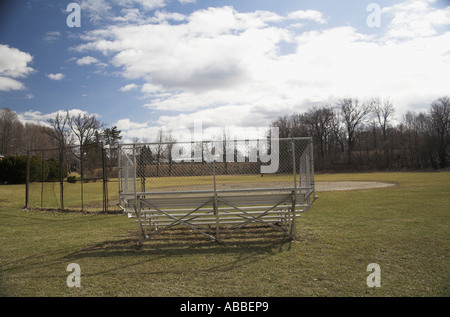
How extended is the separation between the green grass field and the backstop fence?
64cm

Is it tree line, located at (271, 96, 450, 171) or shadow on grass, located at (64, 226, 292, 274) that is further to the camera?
tree line, located at (271, 96, 450, 171)

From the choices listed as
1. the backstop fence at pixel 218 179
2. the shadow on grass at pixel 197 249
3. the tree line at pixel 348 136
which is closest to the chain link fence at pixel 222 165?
the backstop fence at pixel 218 179

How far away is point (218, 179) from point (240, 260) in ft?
7.16

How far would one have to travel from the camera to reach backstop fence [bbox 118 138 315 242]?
21.8 ft

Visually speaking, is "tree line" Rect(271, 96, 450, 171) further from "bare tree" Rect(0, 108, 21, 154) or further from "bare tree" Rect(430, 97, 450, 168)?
"bare tree" Rect(0, 108, 21, 154)

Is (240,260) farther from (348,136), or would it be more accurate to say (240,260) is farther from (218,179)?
(348,136)

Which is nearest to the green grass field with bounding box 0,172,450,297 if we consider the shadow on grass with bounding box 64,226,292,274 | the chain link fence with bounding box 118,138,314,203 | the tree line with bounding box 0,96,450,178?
the shadow on grass with bounding box 64,226,292,274

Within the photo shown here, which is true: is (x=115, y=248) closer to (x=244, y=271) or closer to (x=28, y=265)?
(x=28, y=265)

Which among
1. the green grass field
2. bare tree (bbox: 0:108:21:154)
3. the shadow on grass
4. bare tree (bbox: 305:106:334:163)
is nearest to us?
the green grass field

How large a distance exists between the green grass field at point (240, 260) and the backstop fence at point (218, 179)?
637 mm

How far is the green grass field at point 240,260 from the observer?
4.34 metres

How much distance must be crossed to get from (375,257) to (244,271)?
8.79ft

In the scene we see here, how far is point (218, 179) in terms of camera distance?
281 inches

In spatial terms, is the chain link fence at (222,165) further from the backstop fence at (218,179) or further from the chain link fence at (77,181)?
the chain link fence at (77,181)
